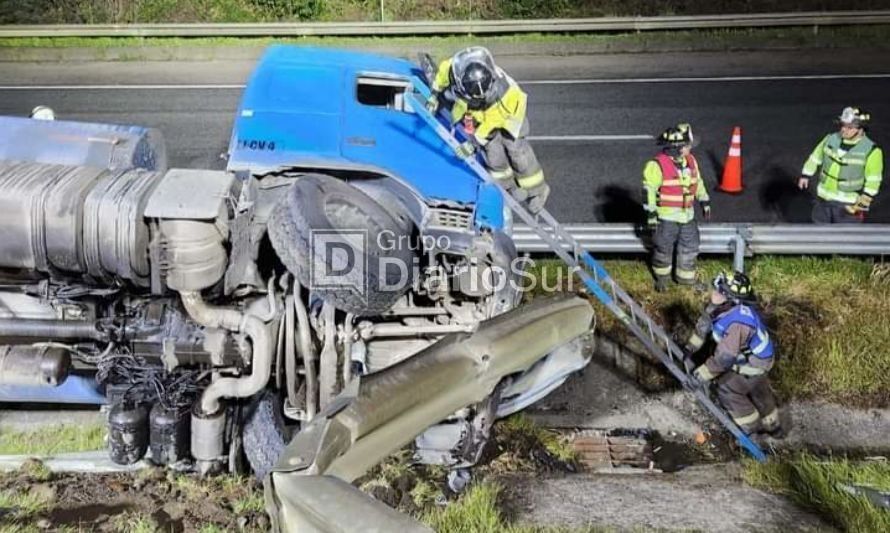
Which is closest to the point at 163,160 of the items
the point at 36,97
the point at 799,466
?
the point at 799,466

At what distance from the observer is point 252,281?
4.66 meters

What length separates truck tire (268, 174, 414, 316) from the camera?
4246mm

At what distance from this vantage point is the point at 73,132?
5324 mm

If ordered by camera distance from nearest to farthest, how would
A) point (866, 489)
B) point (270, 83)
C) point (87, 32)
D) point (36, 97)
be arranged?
point (866, 489) → point (270, 83) → point (36, 97) → point (87, 32)

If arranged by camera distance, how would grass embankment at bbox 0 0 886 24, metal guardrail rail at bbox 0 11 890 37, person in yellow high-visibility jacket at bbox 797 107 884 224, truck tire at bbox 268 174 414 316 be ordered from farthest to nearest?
grass embankment at bbox 0 0 886 24, metal guardrail rail at bbox 0 11 890 37, person in yellow high-visibility jacket at bbox 797 107 884 224, truck tire at bbox 268 174 414 316

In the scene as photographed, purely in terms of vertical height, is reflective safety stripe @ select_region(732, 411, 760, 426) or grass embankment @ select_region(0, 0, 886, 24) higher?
grass embankment @ select_region(0, 0, 886, 24)

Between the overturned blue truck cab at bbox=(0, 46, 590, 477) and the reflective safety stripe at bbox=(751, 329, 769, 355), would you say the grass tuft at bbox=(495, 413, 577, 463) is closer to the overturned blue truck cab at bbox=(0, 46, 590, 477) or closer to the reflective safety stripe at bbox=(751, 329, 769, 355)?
the overturned blue truck cab at bbox=(0, 46, 590, 477)

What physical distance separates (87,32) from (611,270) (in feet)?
34.2

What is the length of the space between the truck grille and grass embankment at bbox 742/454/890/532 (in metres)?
2.28

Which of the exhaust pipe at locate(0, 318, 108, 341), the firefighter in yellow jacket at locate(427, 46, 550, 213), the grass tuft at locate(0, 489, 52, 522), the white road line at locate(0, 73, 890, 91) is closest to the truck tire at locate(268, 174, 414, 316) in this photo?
the exhaust pipe at locate(0, 318, 108, 341)

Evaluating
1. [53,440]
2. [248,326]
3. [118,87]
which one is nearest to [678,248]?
[248,326]

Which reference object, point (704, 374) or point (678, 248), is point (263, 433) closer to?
point (704, 374)

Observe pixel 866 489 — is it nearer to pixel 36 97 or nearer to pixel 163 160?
pixel 163 160

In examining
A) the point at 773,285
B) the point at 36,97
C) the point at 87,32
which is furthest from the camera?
the point at 87,32
